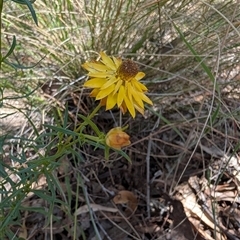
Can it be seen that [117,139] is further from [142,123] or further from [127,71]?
[142,123]

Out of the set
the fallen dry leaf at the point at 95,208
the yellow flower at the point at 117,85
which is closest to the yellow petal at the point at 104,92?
the yellow flower at the point at 117,85

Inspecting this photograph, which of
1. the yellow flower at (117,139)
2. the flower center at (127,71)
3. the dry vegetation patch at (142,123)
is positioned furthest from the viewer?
the dry vegetation patch at (142,123)

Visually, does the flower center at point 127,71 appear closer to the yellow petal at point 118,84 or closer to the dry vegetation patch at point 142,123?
the yellow petal at point 118,84

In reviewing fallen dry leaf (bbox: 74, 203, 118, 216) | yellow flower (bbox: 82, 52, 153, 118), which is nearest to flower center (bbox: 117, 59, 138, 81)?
yellow flower (bbox: 82, 52, 153, 118)

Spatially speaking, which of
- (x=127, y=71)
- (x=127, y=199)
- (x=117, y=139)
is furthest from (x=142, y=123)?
(x=117, y=139)

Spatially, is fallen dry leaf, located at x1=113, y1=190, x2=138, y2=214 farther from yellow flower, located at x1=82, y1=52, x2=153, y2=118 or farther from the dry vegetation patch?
yellow flower, located at x1=82, y1=52, x2=153, y2=118

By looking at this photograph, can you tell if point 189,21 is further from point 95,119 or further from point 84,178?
point 84,178

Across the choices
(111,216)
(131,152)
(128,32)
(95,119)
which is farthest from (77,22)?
(111,216)

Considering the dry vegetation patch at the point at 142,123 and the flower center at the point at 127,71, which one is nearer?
the flower center at the point at 127,71
